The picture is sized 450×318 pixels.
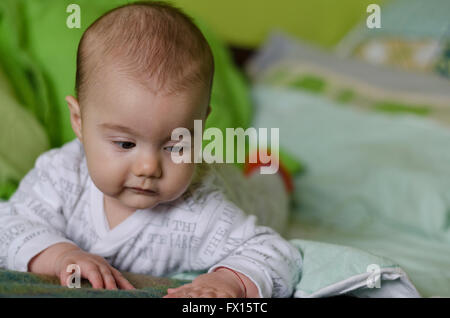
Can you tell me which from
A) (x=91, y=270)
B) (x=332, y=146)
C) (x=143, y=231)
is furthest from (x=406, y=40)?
(x=91, y=270)

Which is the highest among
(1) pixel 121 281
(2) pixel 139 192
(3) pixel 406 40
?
(3) pixel 406 40

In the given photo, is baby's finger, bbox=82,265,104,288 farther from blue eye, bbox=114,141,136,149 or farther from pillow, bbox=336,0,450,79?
pillow, bbox=336,0,450,79

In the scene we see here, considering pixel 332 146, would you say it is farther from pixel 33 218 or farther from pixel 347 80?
pixel 33 218

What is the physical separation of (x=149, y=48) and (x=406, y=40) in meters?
1.18

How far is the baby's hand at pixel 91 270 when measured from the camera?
596mm

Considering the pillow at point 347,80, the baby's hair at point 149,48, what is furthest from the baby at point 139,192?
the pillow at point 347,80

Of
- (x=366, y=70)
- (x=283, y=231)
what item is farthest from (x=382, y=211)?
(x=366, y=70)

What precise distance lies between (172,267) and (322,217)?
45 centimetres

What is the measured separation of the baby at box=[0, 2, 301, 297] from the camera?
578 millimetres

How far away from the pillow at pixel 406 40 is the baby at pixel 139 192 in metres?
0.86

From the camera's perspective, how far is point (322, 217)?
1086 mm

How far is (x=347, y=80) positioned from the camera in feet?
4.89

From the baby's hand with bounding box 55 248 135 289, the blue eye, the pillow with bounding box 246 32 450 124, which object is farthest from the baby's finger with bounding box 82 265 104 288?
the pillow with bounding box 246 32 450 124
